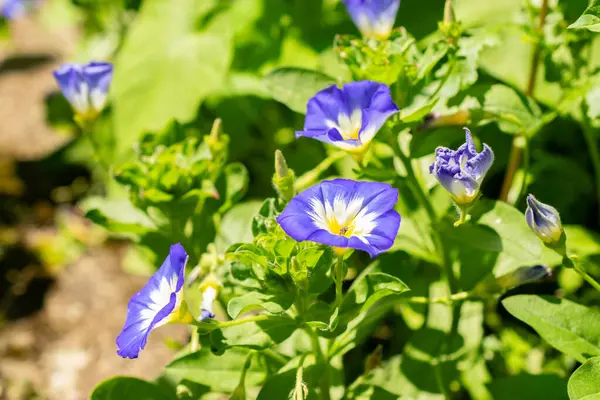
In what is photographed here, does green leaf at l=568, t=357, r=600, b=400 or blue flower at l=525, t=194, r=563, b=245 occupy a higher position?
blue flower at l=525, t=194, r=563, b=245

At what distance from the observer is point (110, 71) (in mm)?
2344

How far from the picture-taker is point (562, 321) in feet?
5.68

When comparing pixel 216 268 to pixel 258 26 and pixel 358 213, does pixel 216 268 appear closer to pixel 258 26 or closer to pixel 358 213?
pixel 358 213

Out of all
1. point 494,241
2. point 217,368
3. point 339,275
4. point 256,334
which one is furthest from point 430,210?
point 217,368

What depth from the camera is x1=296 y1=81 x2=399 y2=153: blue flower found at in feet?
5.37

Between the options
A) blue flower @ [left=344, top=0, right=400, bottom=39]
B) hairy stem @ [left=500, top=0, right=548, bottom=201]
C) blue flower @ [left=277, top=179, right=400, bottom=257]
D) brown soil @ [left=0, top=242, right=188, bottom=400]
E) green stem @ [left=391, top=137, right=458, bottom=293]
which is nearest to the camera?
blue flower @ [left=277, top=179, right=400, bottom=257]

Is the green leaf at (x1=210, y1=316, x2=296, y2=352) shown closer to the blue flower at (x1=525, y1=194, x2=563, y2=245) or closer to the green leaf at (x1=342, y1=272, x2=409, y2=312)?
the green leaf at (x1=342, y1=272, x2=409, y2=312)

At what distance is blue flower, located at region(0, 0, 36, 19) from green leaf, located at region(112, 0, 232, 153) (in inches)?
72.8

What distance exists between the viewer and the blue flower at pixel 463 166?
5.19ft

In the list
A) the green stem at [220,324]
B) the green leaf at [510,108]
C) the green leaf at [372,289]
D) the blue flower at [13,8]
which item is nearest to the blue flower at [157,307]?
the green stem at [220,324]

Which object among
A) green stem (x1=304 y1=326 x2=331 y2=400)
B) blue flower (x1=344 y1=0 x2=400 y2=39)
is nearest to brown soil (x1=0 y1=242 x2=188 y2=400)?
green stem (x1=304 y1=326 x2=331 y2=400)

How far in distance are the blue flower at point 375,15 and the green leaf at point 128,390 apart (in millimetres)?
1275

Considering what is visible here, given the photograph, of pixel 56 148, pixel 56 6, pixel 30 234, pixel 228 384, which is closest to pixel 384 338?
pixel 228 384

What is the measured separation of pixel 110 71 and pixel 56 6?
9.73 feet
